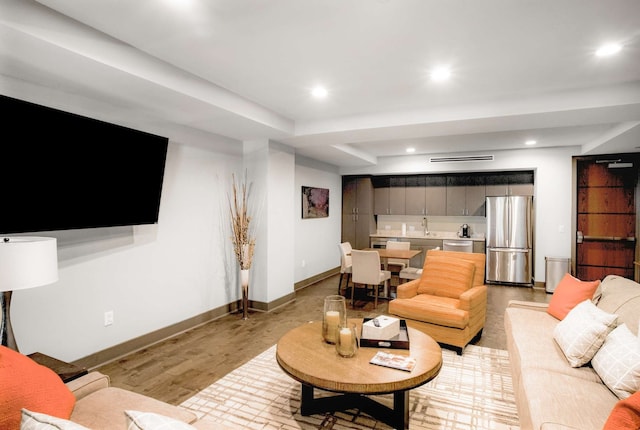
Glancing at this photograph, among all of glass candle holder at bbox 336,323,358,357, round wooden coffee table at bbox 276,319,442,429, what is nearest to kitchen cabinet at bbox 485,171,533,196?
round wooden coffee table at bbox 276,319,442,429

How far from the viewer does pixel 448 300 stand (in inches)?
146

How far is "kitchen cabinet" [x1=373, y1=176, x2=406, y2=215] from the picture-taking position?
7.84 meters

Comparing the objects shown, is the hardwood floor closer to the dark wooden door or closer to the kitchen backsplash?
the dark wooden door

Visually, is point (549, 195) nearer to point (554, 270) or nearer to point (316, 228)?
point (554, 270)

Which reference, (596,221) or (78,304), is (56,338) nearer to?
(78,304)

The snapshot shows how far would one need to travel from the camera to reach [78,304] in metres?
3.00

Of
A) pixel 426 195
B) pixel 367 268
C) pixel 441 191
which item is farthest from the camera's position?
pixel 426 195

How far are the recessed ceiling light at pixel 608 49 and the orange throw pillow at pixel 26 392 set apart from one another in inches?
146

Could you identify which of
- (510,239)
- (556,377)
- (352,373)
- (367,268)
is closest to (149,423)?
(352,373)

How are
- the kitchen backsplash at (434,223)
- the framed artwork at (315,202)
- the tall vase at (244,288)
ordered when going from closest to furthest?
1. the tall vase at (244,288)
2. the framed artwork at (315,202)
3. the kitchen backsplash at (434,223)

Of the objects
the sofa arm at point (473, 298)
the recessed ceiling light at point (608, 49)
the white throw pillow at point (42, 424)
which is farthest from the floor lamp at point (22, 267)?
the recessed ceiling light at point (608, 49)

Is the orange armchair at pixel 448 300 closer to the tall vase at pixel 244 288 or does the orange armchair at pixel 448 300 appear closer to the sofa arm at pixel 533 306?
the sofa arm at pixel 533 306

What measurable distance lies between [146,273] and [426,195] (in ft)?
18.9

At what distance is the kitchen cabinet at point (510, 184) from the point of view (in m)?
6.76
